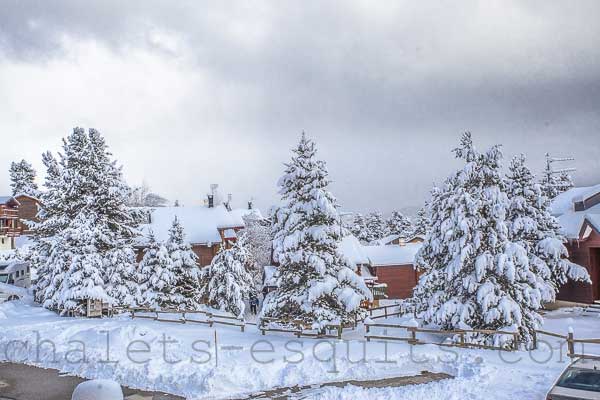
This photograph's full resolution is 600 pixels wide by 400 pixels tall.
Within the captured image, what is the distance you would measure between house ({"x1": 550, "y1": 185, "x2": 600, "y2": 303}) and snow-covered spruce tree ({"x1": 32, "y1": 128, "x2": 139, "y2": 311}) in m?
31.3

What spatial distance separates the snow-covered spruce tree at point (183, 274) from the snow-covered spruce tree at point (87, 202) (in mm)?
3417

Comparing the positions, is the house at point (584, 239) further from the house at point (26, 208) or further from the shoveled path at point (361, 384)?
the house at point (26, 208)

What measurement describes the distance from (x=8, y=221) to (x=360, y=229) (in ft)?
186

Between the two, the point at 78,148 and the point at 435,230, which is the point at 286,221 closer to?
the point at 435,230

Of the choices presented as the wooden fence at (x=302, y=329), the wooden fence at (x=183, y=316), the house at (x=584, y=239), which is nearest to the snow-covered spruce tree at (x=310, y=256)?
the wooden fence at (x=302, y=329)

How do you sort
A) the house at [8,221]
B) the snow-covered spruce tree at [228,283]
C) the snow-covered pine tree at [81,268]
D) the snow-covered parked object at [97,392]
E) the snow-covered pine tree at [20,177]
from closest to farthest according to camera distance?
the snow-covered parked object at [97,392]
the snow-covered pine tree at [81,268]
the snow-covered spruce tree at [228,283]
the house at [8,221]
the snow-covered pine tree at [20,177]

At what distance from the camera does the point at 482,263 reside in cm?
1911

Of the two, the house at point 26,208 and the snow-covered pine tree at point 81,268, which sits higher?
the house at point 26,208

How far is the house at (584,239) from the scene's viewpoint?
103ft

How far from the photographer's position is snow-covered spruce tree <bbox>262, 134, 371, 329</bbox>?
20781 mm

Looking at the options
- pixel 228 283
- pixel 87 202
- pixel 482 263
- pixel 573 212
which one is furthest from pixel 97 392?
pixel 573 212

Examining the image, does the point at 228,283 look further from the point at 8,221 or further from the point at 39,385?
the point at 8,221

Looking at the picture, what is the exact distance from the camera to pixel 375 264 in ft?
149

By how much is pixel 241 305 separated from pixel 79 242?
13.2 m
